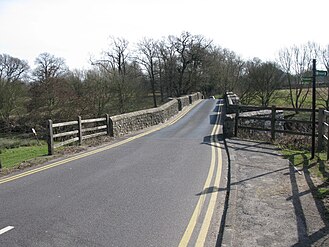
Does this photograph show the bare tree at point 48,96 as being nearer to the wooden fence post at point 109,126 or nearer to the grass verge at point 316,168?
the wooden fence post at point 109,126

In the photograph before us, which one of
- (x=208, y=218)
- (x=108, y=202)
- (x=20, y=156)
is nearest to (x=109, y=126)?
(x=20, y=156)

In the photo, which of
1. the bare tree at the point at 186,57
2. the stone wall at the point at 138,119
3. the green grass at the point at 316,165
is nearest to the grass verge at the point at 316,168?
the green grass at the point at 316,165

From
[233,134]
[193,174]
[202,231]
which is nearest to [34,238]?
[202,231]

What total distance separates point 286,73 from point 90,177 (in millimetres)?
42409

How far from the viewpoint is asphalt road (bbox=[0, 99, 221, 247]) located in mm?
5105

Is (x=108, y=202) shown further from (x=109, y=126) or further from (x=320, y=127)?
(x=109, y=126)

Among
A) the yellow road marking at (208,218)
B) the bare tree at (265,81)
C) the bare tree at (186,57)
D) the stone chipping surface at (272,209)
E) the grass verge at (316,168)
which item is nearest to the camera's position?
the stone chipping surface at (272,209)

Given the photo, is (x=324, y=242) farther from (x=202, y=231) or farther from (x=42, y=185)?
(x=42, y=185)

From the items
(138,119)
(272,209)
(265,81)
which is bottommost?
(272,209)

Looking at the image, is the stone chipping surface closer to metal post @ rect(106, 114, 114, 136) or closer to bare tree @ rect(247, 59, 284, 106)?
metal post @ rect(106, 114, 114, 136)

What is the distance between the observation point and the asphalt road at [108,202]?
5.11 meters

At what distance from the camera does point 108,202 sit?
674cm

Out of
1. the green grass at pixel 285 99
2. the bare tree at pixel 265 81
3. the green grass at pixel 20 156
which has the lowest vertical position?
the green grass at pixel 20 156

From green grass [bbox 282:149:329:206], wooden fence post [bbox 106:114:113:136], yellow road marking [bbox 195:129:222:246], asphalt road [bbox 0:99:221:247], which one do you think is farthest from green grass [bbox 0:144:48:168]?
green grass [bbox 282:149:329:206]
